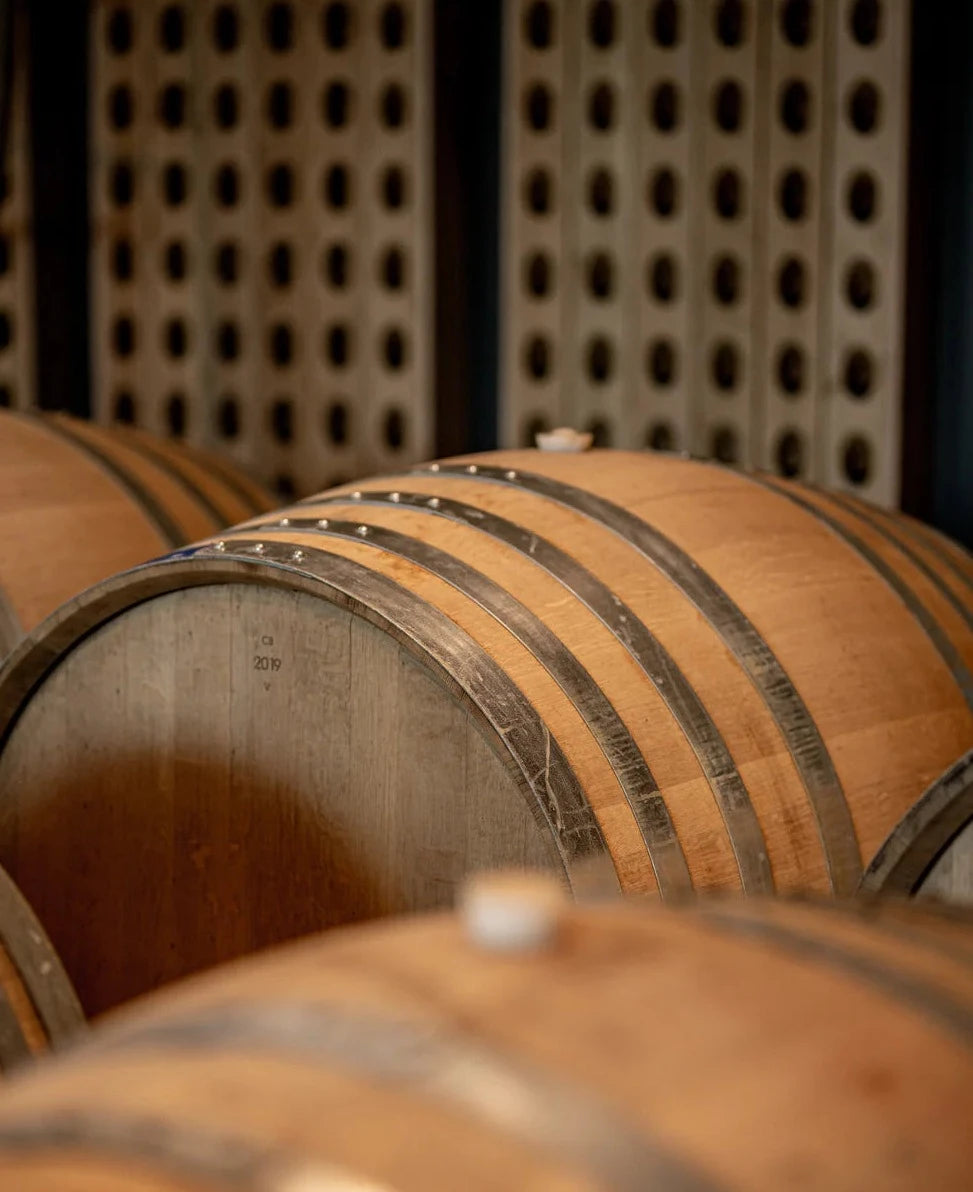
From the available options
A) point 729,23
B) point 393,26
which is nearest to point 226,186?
point 393,26

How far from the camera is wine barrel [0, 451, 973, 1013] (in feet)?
5.35

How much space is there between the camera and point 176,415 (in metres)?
4.10

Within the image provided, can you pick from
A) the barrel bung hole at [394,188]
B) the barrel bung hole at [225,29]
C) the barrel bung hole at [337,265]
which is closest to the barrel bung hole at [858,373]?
the barrel bung hole at [394,188]

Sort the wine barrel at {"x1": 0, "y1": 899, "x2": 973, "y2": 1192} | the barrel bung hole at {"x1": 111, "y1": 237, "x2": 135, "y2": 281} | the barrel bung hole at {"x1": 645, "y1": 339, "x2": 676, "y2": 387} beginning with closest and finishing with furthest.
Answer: the wine barrel at {"x1": 0, "y1": 899, "x2": 973, "y2": 1192} → the barrel bung hole at {"x1": 645, "y1": 339, "x2": 676, "y2": 387} → the barrel bung hole at {"x1": 111, "y1": 237, "x2": 135, "y2": 281}

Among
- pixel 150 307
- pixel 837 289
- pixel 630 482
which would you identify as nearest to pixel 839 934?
pixel 630 482

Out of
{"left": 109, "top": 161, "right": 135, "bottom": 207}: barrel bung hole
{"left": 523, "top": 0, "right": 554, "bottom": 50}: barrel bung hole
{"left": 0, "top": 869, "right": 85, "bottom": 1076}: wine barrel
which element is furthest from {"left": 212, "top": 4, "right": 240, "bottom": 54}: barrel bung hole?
{"left": 0, "top": 869, "right": 85, "bottom": 1076}: wine barrel

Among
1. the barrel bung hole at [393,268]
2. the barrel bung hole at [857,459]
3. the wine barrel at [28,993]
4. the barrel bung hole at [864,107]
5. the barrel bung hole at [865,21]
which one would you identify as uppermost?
the barrel bung hole at [865,21]

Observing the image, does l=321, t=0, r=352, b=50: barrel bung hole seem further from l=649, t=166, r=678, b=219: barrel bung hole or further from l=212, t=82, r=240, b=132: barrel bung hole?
l=649, t=166, r=678, b=219: barrel bung hole

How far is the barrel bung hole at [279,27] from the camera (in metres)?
3.94

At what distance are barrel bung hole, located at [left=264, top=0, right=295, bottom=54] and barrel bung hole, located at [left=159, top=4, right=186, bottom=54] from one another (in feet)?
0.82

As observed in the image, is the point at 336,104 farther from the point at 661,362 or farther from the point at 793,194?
the point at 793,194

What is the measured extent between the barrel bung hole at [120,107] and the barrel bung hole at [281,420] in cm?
88

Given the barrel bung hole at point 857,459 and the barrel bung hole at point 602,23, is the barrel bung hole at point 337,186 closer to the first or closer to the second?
the barrel bung hole at point 602,23

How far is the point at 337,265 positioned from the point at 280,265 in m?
0.19
